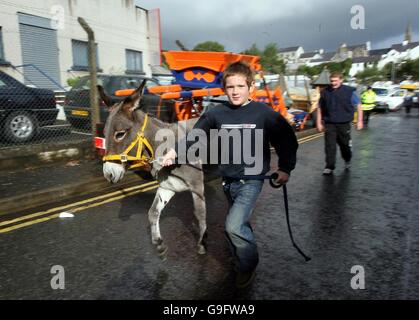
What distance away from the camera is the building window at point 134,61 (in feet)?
77.1

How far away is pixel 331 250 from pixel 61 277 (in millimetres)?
2987

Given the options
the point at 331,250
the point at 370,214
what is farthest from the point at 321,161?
the point at 331,250

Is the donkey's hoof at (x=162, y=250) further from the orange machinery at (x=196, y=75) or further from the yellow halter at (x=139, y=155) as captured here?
the orange machinery at (x=196, y=75)

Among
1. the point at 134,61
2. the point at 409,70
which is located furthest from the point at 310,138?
the point at 409,70

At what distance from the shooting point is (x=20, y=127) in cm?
897

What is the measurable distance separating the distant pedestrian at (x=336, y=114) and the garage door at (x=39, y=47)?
12.5 metres

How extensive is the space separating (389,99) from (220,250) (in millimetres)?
25791

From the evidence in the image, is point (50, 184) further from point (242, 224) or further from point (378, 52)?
point (378, 52)

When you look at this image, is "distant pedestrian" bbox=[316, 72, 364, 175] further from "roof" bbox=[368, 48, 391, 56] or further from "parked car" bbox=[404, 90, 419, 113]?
"roof" bbox=[368, 48, 391, 56]

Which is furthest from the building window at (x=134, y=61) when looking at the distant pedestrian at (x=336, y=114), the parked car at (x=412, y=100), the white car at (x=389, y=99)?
the parked car at (x=412, y=100)

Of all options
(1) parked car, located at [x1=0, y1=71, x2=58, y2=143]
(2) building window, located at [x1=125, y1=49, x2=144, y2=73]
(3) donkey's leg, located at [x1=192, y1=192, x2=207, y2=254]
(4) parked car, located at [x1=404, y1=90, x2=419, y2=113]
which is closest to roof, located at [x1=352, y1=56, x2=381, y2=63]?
(4) parked car, located at [x1=404, y1=90, x2=419, y2=113]

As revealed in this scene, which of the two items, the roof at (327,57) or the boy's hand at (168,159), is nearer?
the boy's hand at (168,159)

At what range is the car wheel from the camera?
8.74 meters
